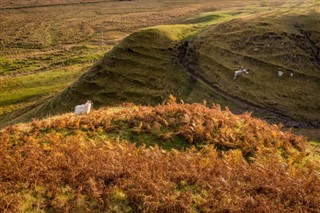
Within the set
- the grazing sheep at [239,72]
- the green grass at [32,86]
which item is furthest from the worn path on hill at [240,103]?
the green grass at [32,86]

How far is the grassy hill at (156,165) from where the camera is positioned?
12445 millimetres

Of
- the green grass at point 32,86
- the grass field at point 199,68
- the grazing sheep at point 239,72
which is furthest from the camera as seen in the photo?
the green grass at point 32,86

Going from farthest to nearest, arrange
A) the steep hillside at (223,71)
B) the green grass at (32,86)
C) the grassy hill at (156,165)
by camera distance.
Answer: the green grass at (32,86), the steep hillside at (223,71), the grassy hill at (156,165)

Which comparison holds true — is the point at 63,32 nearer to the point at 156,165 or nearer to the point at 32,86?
the point at 32,86

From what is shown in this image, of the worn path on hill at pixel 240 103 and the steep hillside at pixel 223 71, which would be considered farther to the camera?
the steep hillside at pixel 223 71

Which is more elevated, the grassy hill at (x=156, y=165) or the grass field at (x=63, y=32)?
the grassy hill at (x=156, y=165)

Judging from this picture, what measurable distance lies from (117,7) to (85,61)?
11433 centimetres

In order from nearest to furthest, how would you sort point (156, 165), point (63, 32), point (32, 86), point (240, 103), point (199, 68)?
1. point (156, 165)
2. point (240, 103)
3. point (199, 68)
4. point (32, 86)
5. point (63, 32)

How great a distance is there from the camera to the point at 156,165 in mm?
14859

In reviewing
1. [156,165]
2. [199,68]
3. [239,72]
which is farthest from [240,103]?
[156,165]

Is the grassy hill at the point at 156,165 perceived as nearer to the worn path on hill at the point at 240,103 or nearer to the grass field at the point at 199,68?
the worn path on hill at the point at 240,103

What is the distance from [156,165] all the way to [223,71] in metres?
41.7

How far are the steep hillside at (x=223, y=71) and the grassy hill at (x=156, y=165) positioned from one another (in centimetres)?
2357

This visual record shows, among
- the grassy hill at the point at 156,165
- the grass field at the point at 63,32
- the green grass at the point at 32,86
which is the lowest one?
the green grass at the point at 32,86
